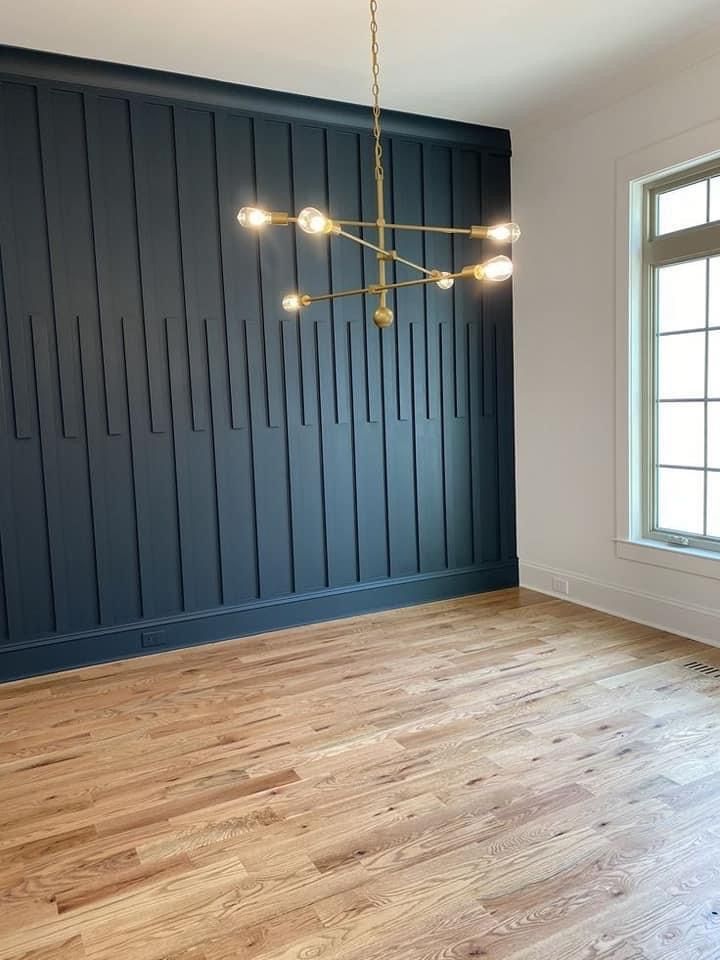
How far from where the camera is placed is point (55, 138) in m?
3.74

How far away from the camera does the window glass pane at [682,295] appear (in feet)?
13.0

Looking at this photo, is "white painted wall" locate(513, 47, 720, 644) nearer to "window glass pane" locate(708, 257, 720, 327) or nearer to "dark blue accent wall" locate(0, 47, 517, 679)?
"dark blue accent wall" locate(0, 47, 517, 679)

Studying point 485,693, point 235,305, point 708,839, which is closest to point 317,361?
point 235,305

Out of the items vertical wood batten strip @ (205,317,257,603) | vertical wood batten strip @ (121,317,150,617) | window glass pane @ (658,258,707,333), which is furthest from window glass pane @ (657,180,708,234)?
vertical wood batten strip @ (121,317,150,617)

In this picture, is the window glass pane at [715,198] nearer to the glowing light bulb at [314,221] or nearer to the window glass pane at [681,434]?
the window glass pane at [681,434]

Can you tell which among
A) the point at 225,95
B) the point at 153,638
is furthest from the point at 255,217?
the point at 153,638

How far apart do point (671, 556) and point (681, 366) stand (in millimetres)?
1084

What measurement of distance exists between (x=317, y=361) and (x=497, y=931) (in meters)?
3.29

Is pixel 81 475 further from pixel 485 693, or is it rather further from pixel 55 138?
pixel 485 693

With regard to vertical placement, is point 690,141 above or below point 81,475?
above

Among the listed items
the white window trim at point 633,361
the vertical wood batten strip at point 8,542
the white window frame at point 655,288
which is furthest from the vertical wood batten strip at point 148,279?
the white window frame at point 655,288

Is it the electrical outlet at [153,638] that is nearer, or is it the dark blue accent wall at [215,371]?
the dark blue accent wall at [215,371]

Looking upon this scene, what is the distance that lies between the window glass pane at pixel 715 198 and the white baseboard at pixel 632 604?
211 cm

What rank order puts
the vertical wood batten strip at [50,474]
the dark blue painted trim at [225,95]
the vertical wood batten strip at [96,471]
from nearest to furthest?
the dark blue painted trim at [225,95], the vertical wood batten strip at [50,474], the vertical wood batten strip at [96,471]
